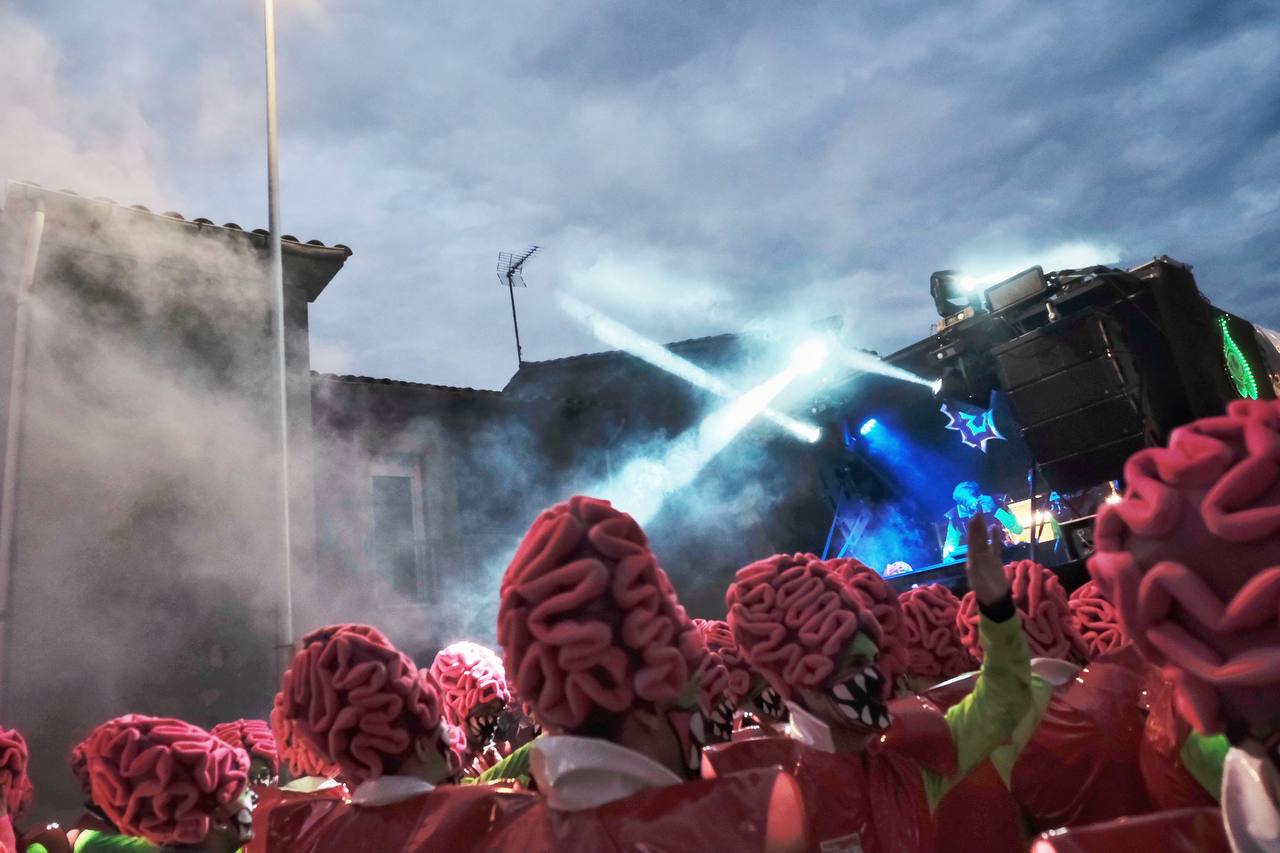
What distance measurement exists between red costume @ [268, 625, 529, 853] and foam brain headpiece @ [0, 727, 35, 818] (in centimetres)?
230

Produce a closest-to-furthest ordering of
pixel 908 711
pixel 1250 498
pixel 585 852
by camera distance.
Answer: pixel 1250 498 < pixel 585 852 < pixel 908 711

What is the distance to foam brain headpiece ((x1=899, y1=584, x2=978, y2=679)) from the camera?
13.2 feet

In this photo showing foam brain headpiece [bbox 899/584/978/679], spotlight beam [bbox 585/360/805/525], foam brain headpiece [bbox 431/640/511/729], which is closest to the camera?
foam brain headpiece [bbox 899/584/978/679]

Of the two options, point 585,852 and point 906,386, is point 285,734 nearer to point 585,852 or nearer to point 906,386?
point 585,852

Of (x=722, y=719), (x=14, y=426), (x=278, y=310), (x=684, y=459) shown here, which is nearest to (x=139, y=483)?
(x=14, y=426)

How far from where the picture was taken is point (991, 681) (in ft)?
8.29

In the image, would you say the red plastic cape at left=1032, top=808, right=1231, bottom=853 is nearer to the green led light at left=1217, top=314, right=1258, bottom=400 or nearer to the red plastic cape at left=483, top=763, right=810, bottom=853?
the red plastic cape at left=483, top=763, right=810, bottom=853

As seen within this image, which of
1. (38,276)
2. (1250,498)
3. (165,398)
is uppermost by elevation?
(38,276)

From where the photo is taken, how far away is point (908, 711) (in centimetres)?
269

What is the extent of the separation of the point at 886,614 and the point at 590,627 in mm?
1571

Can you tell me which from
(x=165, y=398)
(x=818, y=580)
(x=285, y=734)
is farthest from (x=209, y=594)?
(x=818, y=580)

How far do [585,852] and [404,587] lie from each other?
10.9 metres

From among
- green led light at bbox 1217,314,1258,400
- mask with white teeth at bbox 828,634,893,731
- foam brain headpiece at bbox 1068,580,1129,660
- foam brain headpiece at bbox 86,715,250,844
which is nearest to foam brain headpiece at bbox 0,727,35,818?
foam brain headpiece at bbox 86,715,250,844

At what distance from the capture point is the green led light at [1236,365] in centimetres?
867
